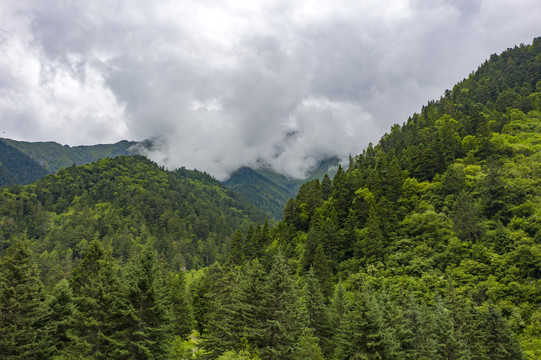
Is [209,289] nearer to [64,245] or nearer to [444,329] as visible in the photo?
[444,329]

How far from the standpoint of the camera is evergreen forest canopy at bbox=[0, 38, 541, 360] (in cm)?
2397

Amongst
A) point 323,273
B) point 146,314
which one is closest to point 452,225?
point 323,273

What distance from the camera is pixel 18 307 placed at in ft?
85.5

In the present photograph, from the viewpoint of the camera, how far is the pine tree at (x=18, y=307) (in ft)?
83.6

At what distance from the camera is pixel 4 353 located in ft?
83.9

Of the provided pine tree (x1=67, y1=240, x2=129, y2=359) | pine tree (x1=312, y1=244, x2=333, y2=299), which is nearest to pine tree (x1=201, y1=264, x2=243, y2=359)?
pine tree (x1=67, y1=240, x2=129, y2=359)

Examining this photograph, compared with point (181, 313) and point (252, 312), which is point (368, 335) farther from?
point (181, 313)

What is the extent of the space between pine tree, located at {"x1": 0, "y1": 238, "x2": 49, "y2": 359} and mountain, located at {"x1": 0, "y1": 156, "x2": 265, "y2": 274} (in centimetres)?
9788

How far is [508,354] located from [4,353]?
45307 mm

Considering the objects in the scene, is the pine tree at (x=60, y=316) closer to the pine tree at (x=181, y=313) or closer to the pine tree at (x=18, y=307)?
the pine tree at (x=18, y=307)

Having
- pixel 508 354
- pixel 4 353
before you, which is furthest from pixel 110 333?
pixel 508 354

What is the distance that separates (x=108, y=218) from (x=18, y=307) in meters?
131

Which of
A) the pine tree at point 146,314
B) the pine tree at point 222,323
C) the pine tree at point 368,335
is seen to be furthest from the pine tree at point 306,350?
the pine tree at point 146,314

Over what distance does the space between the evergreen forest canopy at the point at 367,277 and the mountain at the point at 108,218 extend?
34.0 meters
